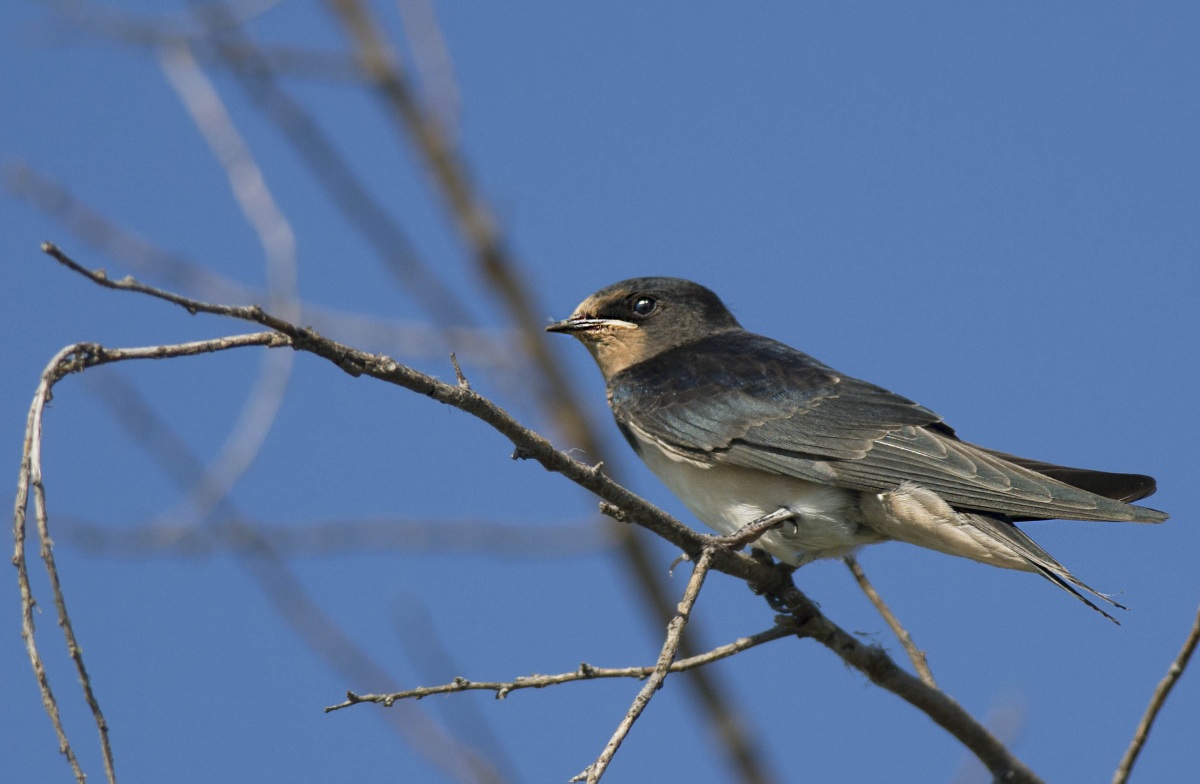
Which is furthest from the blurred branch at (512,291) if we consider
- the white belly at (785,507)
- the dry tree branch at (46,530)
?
the dry tree branch at (46,530)

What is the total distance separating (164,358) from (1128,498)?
3520 millimetres

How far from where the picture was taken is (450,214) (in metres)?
4.77

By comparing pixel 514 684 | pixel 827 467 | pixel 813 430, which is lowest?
pixel 514 684

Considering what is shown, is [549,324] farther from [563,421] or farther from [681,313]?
[563,421]

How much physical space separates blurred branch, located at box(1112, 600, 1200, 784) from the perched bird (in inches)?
36.4

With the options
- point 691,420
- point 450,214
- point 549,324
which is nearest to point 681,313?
point 549,324

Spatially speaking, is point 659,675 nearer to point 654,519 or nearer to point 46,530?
point 654,519

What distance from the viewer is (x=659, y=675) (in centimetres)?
283

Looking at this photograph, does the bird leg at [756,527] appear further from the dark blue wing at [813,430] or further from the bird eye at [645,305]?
the bird eye at [645,305]

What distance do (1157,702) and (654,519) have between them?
1282 mm

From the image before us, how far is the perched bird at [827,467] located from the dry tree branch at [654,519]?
1.75 feet

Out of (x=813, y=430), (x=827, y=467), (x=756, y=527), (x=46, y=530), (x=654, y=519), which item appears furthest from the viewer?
(x=813, y=430)

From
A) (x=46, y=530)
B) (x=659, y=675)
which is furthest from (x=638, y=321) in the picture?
(x=46, y=530)

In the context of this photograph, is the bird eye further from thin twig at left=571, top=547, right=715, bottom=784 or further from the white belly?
thin twig at left=571, top=547, right=715, bottom=784
